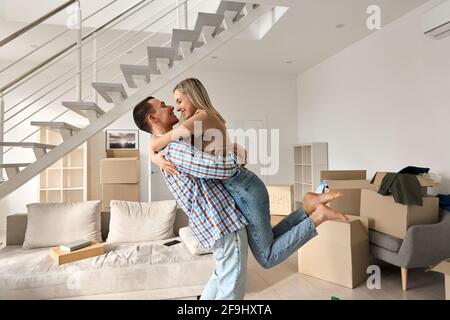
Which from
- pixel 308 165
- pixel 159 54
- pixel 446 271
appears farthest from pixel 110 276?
pixel 308 165

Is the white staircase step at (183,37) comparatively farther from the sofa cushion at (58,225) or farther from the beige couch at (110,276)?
the beige couch at (110,276)

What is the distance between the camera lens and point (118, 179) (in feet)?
15.7

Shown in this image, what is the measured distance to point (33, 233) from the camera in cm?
287

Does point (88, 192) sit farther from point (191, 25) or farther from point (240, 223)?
point (240, 223)

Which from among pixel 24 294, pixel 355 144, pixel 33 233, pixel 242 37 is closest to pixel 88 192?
pixel 33 233

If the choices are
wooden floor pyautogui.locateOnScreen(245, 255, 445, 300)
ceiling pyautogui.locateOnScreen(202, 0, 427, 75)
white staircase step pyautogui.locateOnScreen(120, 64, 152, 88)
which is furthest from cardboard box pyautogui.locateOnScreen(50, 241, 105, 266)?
ceiling pyautogui.locateOnScreen(202, 0, 427, 75)

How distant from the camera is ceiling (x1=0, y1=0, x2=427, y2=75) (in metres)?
3.40

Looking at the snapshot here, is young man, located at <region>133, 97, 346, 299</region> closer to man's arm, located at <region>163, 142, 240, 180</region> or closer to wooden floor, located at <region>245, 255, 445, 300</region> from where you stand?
man's arm, located at <region>163, 142, 240, 180</region>

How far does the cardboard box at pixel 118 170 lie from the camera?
4.70 m

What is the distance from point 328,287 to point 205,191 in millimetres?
1936

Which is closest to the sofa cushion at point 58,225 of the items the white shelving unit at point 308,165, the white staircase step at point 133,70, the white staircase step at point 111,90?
the white staircase step at point 111,90

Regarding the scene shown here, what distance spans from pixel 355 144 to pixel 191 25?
3.09 m

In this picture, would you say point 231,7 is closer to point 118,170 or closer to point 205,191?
point 205,191

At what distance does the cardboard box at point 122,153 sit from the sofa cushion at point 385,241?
3948 millimetres
